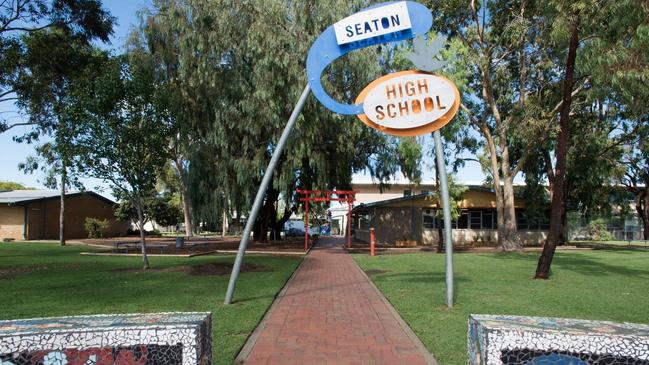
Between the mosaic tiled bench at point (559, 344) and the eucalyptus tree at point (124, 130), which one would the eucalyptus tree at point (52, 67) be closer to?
the eucalyptus tree at point (124, 130)

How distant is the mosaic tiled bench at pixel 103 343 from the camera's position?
385cm

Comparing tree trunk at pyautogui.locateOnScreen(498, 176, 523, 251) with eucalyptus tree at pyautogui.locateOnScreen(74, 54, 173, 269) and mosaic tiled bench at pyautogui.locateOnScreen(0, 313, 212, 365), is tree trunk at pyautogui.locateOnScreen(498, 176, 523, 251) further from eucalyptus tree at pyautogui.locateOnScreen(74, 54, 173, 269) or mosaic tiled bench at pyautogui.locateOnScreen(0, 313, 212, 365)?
mosaic tiled bench at pyautogui.locateOnScreen(0, 313, 212, 365)

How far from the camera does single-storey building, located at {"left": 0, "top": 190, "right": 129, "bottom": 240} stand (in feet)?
125

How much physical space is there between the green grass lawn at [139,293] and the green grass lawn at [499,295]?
2.56m

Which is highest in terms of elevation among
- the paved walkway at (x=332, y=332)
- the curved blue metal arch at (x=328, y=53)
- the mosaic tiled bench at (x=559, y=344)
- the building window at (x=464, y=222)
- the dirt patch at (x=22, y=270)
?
the curved blue metal arch at (x=328, y=53)

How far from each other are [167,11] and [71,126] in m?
11.9

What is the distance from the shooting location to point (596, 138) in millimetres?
29109

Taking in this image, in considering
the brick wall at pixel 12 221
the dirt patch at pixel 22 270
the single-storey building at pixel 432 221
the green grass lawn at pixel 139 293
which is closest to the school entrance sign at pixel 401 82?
the green grass lawn at pixel 139 293

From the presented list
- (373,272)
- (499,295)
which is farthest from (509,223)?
(499,295)

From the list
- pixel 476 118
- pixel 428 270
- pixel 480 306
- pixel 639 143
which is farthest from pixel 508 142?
pixel 480 306

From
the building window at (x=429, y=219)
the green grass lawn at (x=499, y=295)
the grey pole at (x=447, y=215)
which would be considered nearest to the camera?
the green grass lawn at (x=499, y=295)

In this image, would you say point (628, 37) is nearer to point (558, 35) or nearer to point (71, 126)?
point (558, 35)

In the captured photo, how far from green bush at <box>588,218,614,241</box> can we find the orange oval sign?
45313 mm

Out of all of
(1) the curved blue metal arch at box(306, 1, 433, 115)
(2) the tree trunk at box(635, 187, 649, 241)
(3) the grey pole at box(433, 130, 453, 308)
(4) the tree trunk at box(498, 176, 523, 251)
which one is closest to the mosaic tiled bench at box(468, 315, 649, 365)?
(3) the grey pole at box(433, 130, 453, 308)
